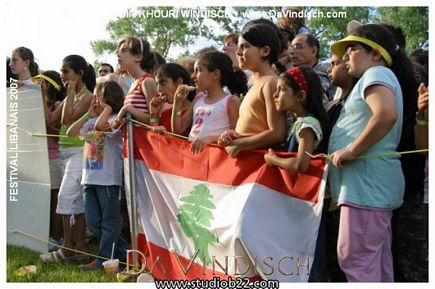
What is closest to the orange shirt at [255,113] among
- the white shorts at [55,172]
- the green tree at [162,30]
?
the white shorts at [55,172]

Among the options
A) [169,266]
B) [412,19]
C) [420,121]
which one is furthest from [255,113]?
[412,19]

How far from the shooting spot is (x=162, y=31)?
20.4 meters

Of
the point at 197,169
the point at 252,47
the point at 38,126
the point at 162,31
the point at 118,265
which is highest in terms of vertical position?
the point at 162,31

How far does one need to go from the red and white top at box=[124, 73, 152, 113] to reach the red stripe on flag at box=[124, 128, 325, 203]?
29cm

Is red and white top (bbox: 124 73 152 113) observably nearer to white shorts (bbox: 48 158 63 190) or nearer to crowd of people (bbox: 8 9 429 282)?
crowd of people (bbox: 8 9 429 282)

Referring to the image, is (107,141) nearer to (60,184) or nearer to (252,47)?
(60,184)

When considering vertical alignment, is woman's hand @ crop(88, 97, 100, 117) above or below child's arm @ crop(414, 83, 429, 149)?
above

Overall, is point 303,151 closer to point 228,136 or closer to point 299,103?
point 299,103

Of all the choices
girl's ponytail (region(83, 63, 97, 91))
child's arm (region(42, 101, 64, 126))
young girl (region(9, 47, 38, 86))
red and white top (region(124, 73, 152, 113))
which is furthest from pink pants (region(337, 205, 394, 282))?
young girl (region(9, 47, 38, 86))

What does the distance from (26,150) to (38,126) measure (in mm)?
280

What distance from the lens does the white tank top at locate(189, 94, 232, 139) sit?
439cm

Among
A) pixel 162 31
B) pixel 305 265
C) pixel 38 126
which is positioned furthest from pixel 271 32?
pixel 162 31

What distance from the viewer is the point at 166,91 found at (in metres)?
4.99

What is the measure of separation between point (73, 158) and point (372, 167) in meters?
3.23
